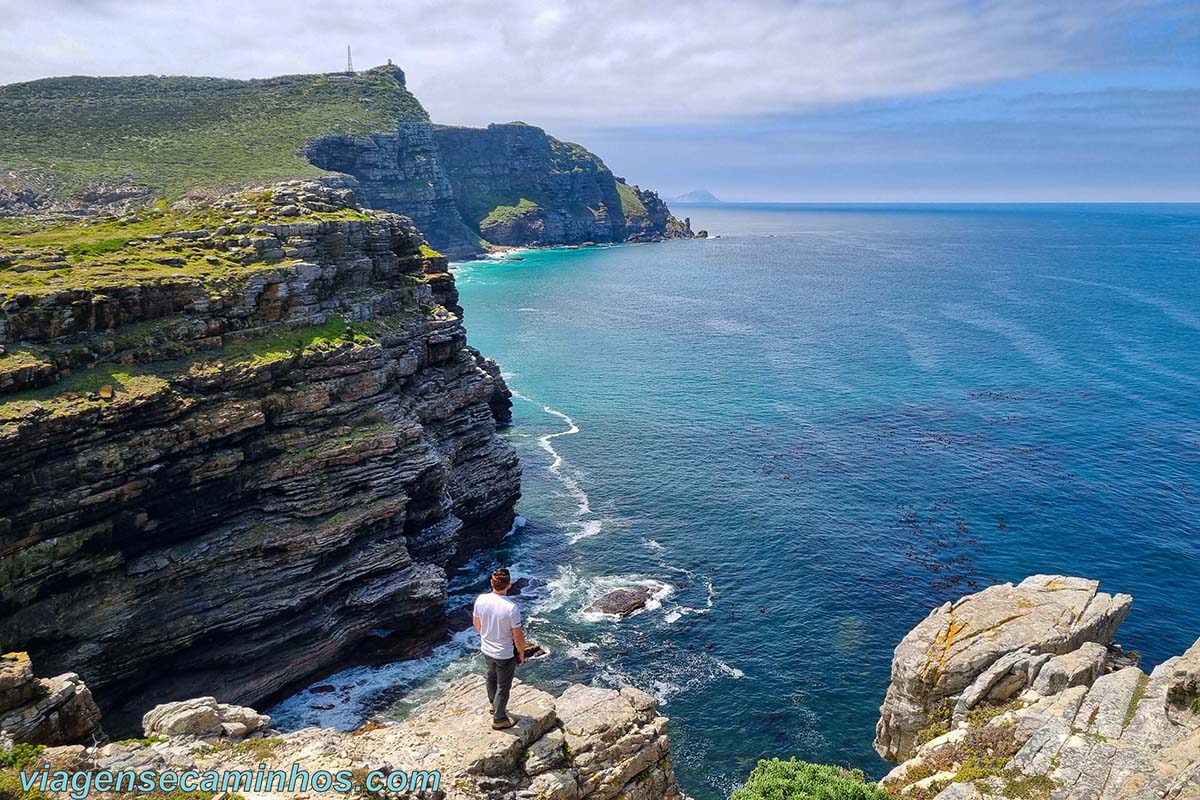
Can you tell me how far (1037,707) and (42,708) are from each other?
33.9 m

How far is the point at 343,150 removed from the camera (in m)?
182

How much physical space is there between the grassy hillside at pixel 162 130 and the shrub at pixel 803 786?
121849mm

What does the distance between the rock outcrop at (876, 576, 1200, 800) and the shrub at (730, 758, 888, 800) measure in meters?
2.59

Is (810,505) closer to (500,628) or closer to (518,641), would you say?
(518,641)

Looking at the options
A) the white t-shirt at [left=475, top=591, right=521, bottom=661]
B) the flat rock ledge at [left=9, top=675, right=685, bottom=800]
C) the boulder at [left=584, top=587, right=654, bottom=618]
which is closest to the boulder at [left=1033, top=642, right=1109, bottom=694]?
the flat rock ledge at [left=9, top=675, right=685, bottom=800]

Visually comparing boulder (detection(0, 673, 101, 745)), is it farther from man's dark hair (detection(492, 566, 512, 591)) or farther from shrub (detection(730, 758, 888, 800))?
shrub (detection(730, 758, 888, 800))

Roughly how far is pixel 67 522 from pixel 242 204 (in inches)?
1061

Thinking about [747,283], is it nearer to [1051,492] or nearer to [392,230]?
[1051,492]

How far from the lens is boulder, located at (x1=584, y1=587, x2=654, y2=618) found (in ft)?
166

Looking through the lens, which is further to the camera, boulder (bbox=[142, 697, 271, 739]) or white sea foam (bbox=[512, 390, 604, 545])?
white sea foam (bbox=[512, 390, 604, 545])

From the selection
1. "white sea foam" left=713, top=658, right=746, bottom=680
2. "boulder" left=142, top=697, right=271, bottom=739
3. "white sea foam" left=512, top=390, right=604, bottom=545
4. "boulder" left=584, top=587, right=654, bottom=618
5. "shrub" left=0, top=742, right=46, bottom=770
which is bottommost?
"white sea foam" left=713, top=658, right=746, bottom=680

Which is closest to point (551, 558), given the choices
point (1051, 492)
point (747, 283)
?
point (1051, 492)

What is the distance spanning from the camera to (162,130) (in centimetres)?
14300

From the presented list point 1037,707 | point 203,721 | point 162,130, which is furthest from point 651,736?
point 162,130
